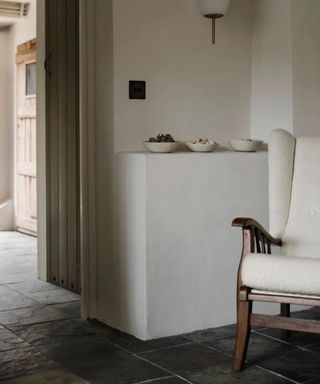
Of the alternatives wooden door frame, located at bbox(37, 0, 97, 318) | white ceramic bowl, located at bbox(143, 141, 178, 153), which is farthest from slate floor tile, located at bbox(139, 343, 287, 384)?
white ceramic bowl, located at bbox(143, 141, 178, 153)

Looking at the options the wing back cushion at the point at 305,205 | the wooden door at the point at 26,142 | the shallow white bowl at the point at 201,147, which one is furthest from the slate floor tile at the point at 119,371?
the wooden door at the point at 26,142

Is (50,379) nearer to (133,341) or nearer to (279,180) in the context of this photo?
(133,341)

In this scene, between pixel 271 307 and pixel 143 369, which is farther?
pixel 271 307

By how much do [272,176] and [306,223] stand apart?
0.92ft

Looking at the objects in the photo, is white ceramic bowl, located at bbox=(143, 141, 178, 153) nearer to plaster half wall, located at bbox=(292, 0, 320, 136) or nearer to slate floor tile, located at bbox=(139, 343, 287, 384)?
plaster half wall, located at bbox=(292, 0, 320, 136)

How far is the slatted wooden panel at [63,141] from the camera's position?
423 cm

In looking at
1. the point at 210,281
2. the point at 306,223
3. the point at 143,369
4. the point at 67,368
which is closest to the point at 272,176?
the point at 306,223

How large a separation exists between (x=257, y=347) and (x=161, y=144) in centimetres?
110

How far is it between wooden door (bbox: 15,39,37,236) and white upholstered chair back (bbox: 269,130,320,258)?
12.6ft

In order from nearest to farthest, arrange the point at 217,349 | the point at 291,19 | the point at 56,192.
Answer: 1. the point at 217,349
2. the point at 291,19
3. the point at 56,192

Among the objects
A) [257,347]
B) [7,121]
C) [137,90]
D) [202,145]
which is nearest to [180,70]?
[137,90]

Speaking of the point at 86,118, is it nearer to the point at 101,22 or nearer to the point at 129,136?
the point at 129,136

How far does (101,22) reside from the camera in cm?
347

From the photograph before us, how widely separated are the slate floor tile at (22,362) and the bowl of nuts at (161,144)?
3.75ft
